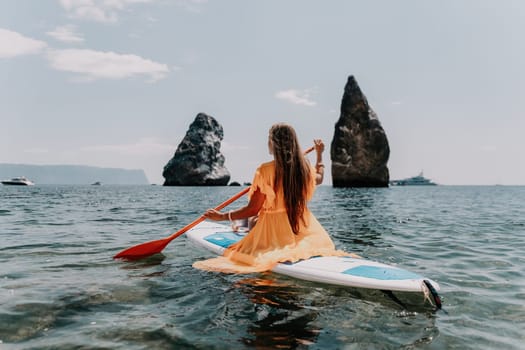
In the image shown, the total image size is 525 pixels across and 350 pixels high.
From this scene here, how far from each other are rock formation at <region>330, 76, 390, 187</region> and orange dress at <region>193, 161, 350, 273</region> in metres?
70.8

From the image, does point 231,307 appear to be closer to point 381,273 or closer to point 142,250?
point 381,273

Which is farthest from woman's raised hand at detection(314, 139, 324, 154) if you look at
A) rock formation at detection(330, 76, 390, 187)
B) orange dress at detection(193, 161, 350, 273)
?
rock formation at detection(330, 76, 390, 187)

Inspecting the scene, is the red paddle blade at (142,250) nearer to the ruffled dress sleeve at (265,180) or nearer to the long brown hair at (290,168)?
the ruffled dress sleeve at (265,180)

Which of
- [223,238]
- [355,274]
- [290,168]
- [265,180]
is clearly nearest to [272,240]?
[265,180]

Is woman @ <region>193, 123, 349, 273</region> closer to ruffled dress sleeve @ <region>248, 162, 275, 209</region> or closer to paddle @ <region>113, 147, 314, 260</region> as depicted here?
ruffled dress sleeve @ <region>248, 162, 275, 209</region>

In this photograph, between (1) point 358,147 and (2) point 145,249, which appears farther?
(1) point 358,147

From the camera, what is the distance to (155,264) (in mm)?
7059

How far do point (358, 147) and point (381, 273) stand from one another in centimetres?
7333

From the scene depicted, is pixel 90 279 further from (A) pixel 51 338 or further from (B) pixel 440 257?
(B) pixel 440 257

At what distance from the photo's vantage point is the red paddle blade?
7.58 metres

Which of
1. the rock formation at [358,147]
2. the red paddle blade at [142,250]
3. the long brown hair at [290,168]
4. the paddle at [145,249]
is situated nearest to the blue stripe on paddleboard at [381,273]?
the long brown hair at [290,168]

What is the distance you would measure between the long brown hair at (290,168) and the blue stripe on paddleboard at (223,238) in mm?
1996

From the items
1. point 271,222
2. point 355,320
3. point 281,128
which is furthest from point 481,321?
point 281,128

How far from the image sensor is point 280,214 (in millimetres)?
5723
